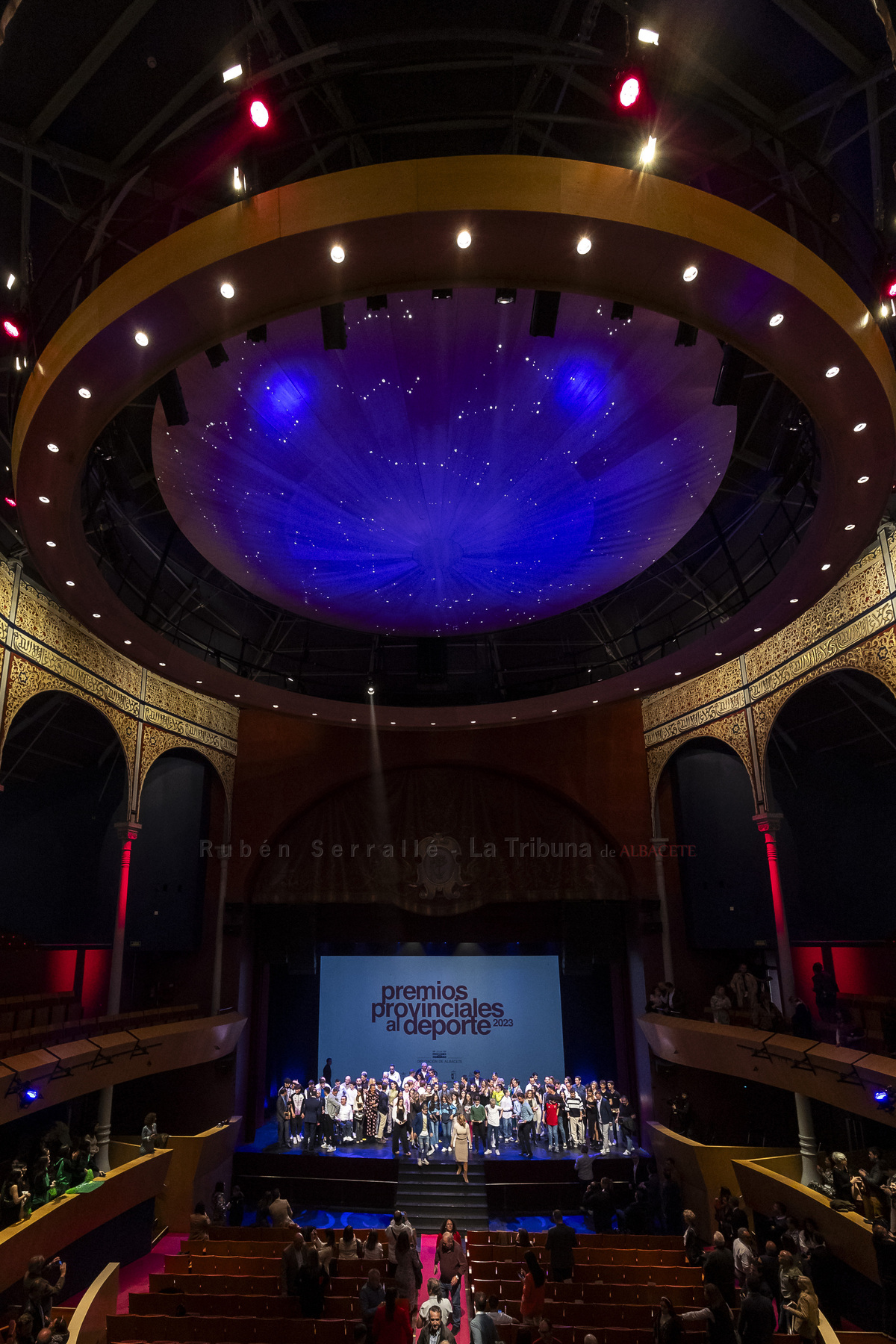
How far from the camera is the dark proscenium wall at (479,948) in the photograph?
18328 millimetres

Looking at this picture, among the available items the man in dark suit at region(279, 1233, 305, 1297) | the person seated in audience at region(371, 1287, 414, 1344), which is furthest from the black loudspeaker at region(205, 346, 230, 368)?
the man in dark suit at region(279, 1233, 305, 1297)

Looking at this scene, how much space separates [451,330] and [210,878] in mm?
14185

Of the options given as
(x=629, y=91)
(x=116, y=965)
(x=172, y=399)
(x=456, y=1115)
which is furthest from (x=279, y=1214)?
(x=629, y=91)

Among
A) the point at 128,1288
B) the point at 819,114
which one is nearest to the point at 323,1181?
the point at 128,1288

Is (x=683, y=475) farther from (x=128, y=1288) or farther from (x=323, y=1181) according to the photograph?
(x=323, y=1181)

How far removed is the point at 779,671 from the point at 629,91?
10516 millimetres

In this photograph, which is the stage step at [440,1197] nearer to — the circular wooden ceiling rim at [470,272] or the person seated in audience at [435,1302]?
the person seated in audience at [435,1302]

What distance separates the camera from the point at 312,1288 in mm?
8016

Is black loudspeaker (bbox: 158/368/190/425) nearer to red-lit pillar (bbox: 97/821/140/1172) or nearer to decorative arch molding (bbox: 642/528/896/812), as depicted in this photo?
decorative arch molding (bbox: 642/528/896/812)

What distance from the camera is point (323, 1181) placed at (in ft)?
52.6

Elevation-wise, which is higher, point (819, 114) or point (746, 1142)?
point (819, 114)

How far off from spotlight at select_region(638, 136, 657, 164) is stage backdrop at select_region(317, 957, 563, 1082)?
56.8 ft

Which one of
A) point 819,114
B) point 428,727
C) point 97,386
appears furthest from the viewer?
point 428,727

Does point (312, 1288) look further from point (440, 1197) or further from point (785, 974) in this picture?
point (785, 974)
